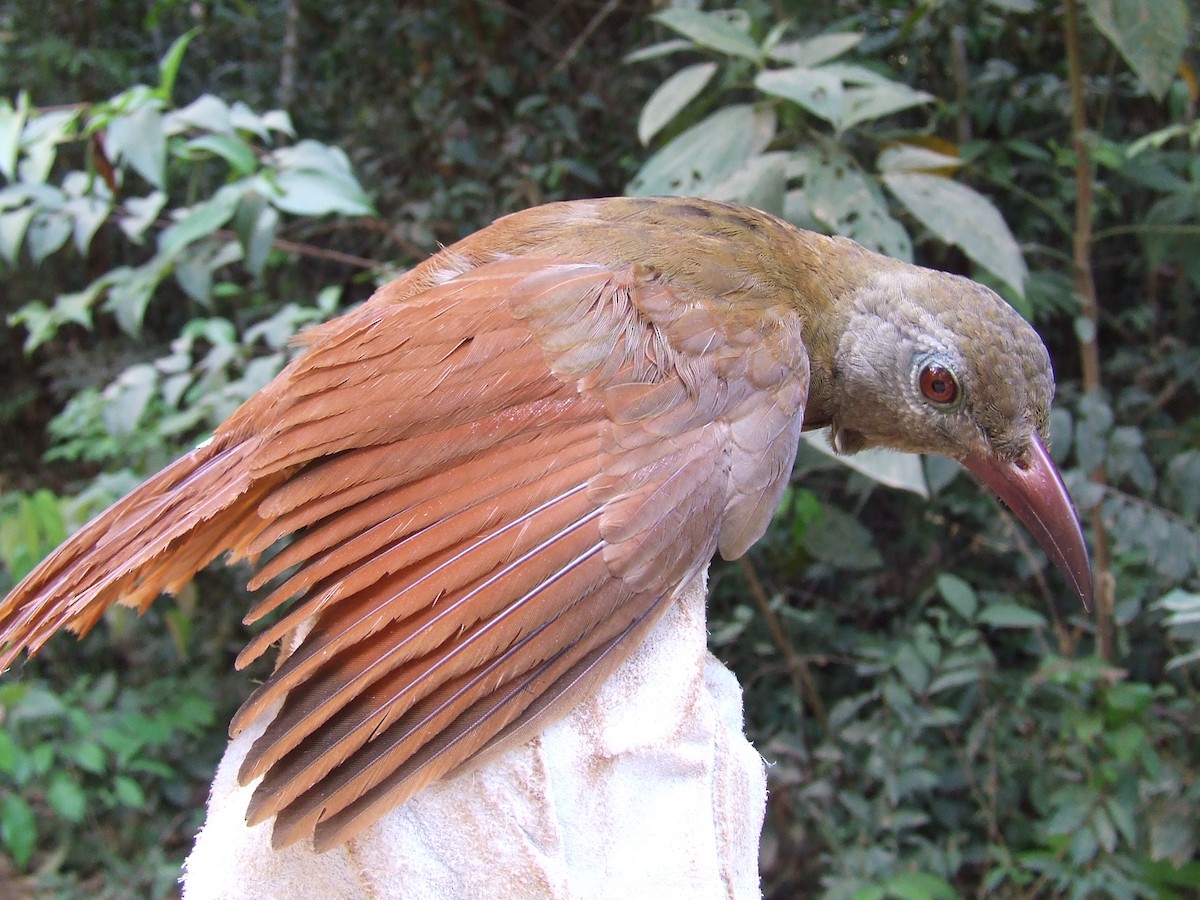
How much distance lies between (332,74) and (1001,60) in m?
2.58

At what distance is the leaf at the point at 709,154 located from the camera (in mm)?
1888

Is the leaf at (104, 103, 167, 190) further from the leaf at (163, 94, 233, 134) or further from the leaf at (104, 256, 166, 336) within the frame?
the leaf at (104, 256, 166, 336)

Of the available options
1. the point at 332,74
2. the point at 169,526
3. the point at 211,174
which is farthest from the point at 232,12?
the point at 169,526

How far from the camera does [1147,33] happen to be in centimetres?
190

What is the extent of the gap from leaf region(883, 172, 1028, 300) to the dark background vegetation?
0.01 meters

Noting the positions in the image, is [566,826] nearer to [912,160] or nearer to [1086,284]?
[912,160]

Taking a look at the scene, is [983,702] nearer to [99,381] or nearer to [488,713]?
Result: [488,713]

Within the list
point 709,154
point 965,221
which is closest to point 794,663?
point 965,221

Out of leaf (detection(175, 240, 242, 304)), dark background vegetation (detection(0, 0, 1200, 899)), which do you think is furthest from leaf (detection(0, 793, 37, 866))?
leaf (detection(175, 240, 242, 304))

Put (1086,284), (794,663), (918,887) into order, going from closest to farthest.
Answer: (918,887) < (1086,284) < (794,663)

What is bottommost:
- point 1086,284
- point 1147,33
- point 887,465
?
point 1086,284

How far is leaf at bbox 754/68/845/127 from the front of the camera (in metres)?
1.75

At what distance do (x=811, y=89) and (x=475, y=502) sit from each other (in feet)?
3.66

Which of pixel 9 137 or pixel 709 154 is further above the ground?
pixel 9 137
